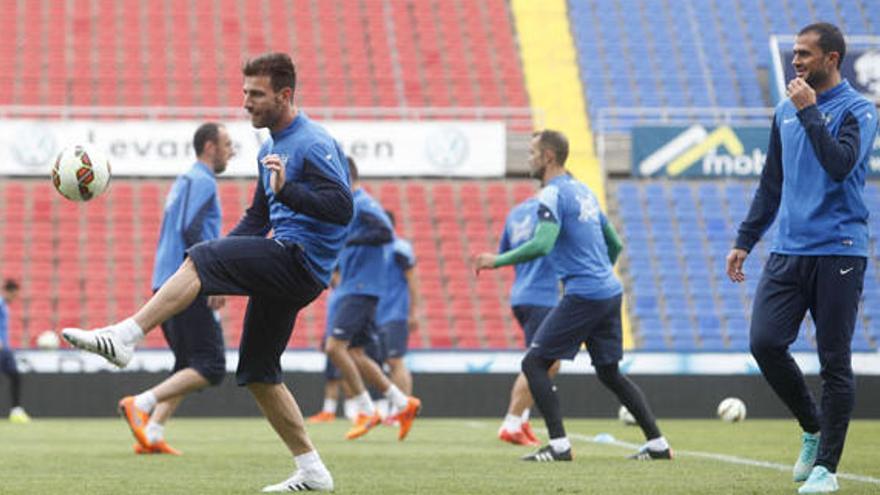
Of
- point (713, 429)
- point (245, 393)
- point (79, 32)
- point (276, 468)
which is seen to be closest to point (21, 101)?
point (79, 32)

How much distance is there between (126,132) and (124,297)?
131 inches

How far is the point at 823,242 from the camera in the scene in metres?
7.48

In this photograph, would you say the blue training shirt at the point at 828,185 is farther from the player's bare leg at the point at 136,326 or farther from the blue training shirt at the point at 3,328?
the blue training shirt at the point at 3,328

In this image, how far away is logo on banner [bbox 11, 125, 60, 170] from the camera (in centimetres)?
2653

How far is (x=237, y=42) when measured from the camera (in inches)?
1287

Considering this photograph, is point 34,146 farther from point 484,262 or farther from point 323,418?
point 484,262

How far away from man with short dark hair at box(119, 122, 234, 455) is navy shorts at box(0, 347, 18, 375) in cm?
763

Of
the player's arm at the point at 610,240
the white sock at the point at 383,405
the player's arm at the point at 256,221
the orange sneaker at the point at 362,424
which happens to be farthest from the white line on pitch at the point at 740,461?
the white sock at the point at 383,405

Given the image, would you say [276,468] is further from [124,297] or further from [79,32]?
[79,32]

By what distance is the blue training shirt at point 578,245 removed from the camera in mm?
10227

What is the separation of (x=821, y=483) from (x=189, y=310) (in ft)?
16.8

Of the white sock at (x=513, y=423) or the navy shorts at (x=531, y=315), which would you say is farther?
the navy shorts at (x=531, y=315)

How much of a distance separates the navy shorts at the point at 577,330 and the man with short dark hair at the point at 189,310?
227 centimetres

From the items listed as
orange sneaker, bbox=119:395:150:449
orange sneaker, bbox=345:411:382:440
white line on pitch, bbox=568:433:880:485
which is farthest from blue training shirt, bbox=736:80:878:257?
orange sneaker, bbox=345:411:382:440
